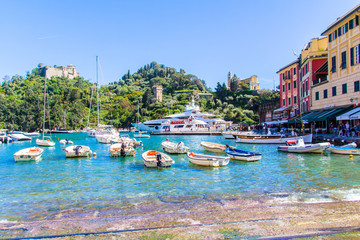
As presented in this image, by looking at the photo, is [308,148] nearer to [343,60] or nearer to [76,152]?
[343,60]

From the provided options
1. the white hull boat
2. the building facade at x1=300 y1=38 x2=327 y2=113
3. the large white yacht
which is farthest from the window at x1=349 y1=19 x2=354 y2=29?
the large white yacht

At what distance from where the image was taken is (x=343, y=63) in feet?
99.1

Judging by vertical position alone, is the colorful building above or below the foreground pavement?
above

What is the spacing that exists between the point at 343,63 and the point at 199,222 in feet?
97.5

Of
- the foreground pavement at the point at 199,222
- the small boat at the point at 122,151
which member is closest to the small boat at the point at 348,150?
the foreground pavement at the point at 199,222

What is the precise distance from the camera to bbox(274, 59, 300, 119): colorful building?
48031 millimetres

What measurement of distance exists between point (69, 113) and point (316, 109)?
332ft

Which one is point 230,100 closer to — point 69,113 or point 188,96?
point 188,96

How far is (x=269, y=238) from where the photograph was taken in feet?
23.1

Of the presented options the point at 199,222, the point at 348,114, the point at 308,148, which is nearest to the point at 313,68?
the point at 348,114

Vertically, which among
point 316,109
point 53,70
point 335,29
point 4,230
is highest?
point 53,70

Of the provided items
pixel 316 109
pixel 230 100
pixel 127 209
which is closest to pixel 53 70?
pixel 230 100

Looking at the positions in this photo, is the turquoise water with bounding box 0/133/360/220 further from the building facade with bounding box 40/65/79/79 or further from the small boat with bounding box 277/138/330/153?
the building facade with bounding box 40/65/79/79

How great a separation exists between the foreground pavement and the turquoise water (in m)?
1.25
